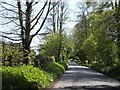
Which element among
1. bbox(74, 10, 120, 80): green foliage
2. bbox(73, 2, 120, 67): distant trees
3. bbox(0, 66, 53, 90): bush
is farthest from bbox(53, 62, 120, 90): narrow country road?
bbox(0, 66, 53, 90): bush

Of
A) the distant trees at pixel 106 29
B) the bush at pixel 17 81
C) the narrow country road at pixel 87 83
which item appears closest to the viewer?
the bush at pixel 17 81

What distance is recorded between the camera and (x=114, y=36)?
28.4 metres

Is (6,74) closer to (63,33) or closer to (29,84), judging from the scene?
(29,84)

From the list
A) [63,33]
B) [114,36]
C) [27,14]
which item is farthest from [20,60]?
[63,33]

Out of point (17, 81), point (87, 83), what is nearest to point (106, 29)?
Result: point (87, 83)

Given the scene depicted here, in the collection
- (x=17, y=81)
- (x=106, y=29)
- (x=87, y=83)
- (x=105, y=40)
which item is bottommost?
(x=87, y=83)

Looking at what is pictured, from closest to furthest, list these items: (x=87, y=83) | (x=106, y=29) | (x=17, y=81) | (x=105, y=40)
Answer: (x=17, y=81) → (x=87, y=83) → (x=106, y=29) → (x=105, y=40)

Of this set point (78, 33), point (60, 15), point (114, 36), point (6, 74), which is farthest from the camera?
point (78, 33)

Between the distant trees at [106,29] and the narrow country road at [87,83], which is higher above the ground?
the distant trees at [106,29]

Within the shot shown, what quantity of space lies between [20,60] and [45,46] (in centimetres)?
3109

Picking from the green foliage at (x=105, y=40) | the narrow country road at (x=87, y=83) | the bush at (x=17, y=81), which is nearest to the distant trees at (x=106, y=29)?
the green foliage at (x=105, y=40)

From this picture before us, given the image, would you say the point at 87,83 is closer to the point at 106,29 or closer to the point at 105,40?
the point at 106,29

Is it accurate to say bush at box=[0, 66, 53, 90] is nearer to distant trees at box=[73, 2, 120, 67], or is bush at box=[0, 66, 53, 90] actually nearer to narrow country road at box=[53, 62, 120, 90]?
narrow country road at box=[53, 62, 120, 90]

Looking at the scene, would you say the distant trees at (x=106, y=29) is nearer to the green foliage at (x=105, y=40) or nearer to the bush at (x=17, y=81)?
the green foliage at (x=105, y=40)
